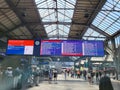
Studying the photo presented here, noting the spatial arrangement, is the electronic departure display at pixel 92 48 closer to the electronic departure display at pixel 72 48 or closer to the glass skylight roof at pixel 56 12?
the electronic departure display at pixel 72 48

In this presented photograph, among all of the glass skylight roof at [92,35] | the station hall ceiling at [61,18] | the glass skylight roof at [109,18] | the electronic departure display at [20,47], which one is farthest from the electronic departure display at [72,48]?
the glass skylight roof at [92,35]

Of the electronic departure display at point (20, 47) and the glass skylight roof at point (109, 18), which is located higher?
the glass skylight roof at point (109, 18)

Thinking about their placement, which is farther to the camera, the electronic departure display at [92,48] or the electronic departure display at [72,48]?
the electronic departure display at [92,48]

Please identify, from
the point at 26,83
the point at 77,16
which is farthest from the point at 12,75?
the point at 77,16

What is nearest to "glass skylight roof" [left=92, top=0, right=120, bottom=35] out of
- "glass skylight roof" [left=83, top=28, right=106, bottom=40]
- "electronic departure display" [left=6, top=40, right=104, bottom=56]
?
"glass skylight roof" [left=83, top=28, right=106, bottom=40]

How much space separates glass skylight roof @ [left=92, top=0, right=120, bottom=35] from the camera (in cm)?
2547

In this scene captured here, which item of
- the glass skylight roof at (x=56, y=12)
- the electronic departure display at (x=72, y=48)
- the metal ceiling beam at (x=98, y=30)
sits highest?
the glass skylight roof at (x=56, y=12)

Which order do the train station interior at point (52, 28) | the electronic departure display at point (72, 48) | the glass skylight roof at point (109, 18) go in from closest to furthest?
the train station interior at point (52, 28)
the glass skylight roof at point (109, 18)
the electronic departure display at point (72, 48)

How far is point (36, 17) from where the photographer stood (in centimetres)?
3234

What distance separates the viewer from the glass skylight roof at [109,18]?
2547cm

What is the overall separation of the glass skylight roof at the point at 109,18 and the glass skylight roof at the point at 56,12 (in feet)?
12.0

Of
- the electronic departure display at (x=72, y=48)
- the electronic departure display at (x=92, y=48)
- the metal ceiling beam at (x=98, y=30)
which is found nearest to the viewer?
the electronic departure display at (x=72, y=48)

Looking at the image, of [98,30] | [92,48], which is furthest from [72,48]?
[98,30]

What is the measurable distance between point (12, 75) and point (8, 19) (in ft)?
50.5
